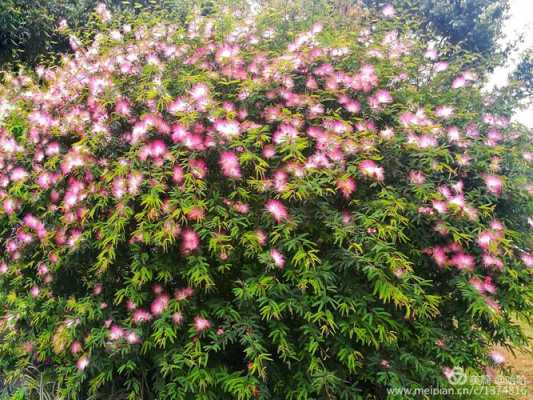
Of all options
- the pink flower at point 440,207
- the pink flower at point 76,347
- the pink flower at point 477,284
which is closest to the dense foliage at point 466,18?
the pink flower at point 440,207

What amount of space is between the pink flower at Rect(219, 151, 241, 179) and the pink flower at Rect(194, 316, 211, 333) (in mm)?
1020

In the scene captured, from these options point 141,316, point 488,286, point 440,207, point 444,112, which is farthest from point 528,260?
point 141,316

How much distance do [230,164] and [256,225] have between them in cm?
47

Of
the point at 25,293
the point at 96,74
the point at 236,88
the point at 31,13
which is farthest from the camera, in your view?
the point at 31,13

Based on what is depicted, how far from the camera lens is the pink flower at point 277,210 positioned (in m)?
2.76

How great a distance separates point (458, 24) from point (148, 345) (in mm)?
12472

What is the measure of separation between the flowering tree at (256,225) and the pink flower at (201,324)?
0.02m

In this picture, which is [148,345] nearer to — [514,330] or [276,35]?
[514,330]

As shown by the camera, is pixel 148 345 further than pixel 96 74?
No

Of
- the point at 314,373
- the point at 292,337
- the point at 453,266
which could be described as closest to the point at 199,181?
the point at 292,337

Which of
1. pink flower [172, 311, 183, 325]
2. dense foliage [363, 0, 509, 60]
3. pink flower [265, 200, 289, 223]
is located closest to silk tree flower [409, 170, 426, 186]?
pink flower [265, 200, 289, 223]

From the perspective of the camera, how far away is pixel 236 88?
11.1 feet

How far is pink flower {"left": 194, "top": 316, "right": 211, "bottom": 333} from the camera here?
9.20 feet

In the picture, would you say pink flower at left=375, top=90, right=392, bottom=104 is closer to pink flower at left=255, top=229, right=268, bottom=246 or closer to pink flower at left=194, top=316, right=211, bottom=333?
pink flower at left=255, top=229, right=268, bottom=246
